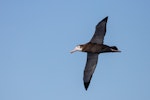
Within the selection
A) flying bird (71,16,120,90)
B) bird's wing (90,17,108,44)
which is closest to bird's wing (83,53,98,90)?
flying bird (71,16,120,90)

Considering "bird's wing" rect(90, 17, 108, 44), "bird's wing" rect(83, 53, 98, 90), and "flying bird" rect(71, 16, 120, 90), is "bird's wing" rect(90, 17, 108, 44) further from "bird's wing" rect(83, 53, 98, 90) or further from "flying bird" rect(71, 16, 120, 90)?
"bird's wing" rect(83, 53, 98, 90)

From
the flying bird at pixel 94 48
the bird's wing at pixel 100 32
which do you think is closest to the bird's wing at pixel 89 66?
the flying bird at pixel 94 48

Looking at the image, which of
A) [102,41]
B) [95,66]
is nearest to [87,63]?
[95,66]

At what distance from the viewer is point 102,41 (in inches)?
1018

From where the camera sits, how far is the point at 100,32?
25609 mm

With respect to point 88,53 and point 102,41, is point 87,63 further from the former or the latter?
point 102,41

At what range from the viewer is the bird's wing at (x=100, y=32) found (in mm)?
25203

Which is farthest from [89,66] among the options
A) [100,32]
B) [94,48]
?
[100,32]

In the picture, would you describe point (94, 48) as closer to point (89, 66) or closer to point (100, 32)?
point (100, 32)

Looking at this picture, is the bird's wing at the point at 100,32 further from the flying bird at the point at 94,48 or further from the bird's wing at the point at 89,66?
the bird's wing at the point at 89,66

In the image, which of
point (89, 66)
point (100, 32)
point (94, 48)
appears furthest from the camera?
point (89, 66)

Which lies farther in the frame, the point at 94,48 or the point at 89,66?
the point at 89,66

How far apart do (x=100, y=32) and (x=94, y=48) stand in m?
1.30

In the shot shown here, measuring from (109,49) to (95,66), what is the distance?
229 centimetres
